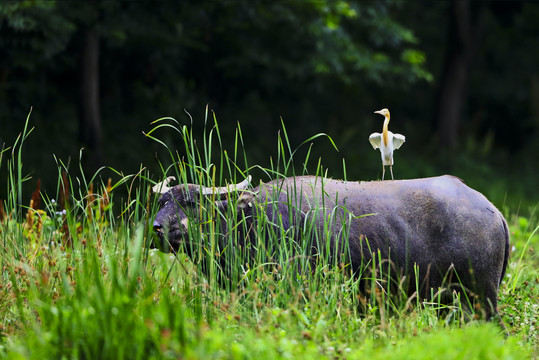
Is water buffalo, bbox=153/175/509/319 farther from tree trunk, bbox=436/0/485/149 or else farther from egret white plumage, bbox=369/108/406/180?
tree trunk, bbox=436/0/485/149

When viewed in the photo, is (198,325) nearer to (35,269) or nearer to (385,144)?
(35,269)

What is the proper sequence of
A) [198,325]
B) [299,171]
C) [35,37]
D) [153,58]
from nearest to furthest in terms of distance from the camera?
[198,325]
[35,37]
[299,171]
[153,58]

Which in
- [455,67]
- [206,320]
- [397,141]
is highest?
[397,141]

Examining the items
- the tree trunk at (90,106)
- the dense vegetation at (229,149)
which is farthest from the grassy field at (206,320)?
the tree trunk at (90,106)

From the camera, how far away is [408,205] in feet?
16.5

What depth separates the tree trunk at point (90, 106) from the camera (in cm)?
1107

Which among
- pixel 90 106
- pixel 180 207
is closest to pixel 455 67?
pixel 90 106

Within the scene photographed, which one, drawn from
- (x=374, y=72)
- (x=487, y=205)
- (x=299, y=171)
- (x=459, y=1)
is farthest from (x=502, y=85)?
(x=487, y=205)

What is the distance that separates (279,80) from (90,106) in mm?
5018

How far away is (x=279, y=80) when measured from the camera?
15.0m

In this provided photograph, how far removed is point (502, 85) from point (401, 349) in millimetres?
16030

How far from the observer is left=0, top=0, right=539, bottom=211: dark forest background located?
35.6ft

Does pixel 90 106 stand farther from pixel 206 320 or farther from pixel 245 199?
pixel 206 320

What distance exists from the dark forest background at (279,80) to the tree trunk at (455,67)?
32mm
